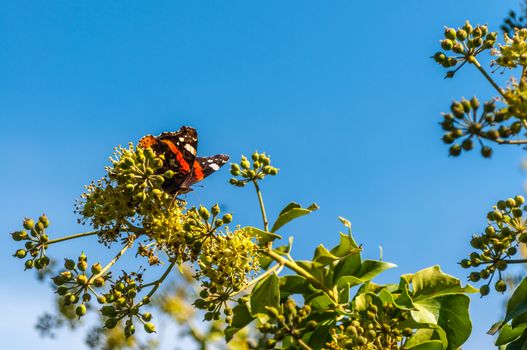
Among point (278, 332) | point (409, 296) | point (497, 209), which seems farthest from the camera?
point (409, 296)

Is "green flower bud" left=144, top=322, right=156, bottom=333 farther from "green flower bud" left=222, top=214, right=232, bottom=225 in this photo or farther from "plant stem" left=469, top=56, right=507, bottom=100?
"plant stem" left=469, top=56, right=507, bottom=100

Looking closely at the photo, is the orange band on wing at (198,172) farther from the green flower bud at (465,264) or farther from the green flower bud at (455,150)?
the green flower bud at (455,150)

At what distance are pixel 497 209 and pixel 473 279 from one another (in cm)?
44

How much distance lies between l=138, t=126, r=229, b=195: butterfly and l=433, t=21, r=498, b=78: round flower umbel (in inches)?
73.9

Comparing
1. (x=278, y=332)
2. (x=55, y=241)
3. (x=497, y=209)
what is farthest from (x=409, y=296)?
(x=55, y=241)

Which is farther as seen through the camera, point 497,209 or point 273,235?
point 273,235

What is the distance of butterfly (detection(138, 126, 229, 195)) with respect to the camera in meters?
4.88

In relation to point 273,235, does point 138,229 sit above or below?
above

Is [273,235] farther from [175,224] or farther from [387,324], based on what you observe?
[387,324]

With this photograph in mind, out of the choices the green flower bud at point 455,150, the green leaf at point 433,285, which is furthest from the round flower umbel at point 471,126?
the green leaf at point 433,285

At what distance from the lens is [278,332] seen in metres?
3.61

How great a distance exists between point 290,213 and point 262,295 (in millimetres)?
547

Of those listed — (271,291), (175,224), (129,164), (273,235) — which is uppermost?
(129,164)

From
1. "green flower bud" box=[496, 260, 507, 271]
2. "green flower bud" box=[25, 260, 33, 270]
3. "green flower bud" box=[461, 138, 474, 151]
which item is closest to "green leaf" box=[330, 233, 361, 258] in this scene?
"green flower bud" box=[496, 260, 507, 271]
